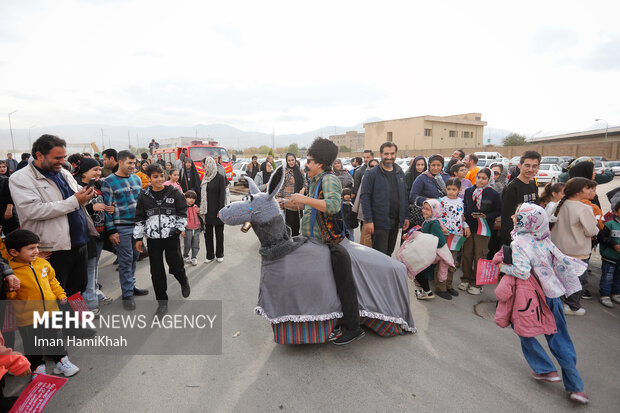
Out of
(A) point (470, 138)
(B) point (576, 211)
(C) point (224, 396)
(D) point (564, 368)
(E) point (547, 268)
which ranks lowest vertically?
(C) point (224, 396)

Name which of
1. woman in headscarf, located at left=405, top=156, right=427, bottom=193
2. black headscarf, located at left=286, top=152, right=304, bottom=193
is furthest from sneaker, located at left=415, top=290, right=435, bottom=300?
black headscarf, located at left=286, top=152, right=304, bottom=193

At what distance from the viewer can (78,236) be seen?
3.18 meters

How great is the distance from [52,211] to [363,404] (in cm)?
329

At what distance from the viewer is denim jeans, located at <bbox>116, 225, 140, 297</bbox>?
13.5ft

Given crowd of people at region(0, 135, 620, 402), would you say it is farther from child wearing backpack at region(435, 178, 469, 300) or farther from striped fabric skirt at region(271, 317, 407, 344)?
striped fabric skirt at region(271, 317, 407, 344)

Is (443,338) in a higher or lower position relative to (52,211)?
lower

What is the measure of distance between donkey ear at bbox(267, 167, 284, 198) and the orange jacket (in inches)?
84.9

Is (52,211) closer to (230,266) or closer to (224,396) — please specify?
(224,396)

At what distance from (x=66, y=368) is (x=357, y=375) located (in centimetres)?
268

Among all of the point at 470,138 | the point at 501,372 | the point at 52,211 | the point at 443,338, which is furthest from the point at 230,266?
the point at 470,138

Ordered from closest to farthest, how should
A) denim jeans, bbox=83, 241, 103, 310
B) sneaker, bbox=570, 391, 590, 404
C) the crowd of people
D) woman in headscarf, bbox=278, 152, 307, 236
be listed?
sneaker, bbox=570, 391, 590, 404, the crowd of people, denim jeans, bbox=83, 241, 103, 310, woman in headscarf, bbox=278, 152, 307, 236

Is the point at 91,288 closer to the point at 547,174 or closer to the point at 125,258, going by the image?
the point at 125,258

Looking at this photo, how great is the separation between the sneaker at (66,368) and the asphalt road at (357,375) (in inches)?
2.9

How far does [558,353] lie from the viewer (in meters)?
2.51
